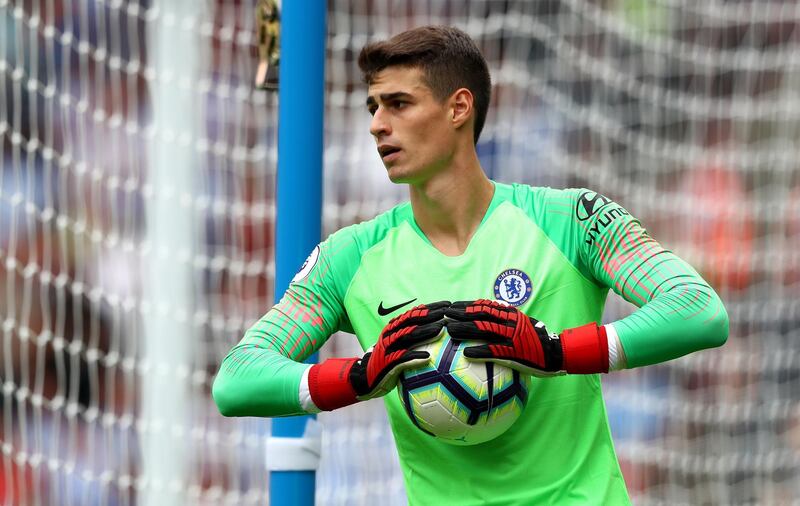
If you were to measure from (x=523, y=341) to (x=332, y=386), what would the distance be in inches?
19.1

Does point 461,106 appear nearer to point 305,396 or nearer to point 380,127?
point 380,127

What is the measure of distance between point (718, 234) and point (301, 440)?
338 cm

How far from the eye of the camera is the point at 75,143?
19.7 ft

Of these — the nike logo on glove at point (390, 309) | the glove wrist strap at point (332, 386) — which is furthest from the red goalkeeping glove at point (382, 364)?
the nike logo on glove at point (390, 309)

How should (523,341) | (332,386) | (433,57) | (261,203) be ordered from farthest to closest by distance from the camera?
(261,203) → (433,57) → (332,386) → (523,341)

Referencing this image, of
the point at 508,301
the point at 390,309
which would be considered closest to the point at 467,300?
the point at 508,301

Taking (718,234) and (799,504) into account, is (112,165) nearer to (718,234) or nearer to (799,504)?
(718,234)

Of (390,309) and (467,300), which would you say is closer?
(467,300)

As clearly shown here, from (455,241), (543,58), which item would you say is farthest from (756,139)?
(455,241)

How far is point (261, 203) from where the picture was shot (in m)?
6.09

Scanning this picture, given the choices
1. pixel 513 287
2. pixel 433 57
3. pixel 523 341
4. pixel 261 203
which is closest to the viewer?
pixel 523 341

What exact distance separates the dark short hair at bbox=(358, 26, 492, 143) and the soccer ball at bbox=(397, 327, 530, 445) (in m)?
0.80

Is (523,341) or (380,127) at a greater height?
(380,127)

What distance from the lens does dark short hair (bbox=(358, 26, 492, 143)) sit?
3.24 metres
